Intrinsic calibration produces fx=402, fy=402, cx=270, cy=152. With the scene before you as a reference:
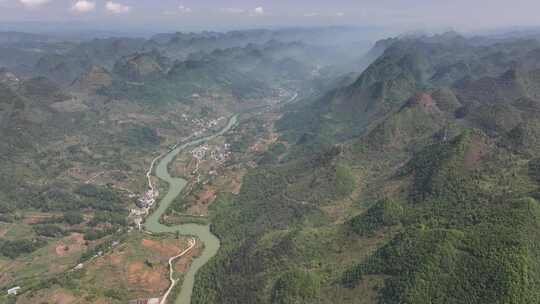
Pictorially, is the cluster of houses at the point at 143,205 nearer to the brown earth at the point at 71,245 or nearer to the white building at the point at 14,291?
the brown earth at the point at 71,245

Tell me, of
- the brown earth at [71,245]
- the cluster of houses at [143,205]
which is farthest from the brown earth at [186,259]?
the brown earth at [71,245]

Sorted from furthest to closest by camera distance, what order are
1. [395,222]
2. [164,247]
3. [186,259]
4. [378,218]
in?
[164,247]
[186,259]
[395,222]
[378,218]

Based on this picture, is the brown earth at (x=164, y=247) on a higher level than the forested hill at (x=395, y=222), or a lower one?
lower

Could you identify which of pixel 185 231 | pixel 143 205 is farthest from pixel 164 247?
pixel 143 205

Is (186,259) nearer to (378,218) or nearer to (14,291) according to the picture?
(14,291)

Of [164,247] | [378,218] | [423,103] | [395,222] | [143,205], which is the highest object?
[423,103]

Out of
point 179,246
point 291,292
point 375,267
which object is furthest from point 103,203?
point 375,267

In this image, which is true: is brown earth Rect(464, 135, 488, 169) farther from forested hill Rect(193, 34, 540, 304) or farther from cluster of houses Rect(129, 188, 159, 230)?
cluster of houses Rect(129, 188, 159, 230)

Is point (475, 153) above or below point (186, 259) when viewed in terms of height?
above

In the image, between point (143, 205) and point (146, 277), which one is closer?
point (146, 277)

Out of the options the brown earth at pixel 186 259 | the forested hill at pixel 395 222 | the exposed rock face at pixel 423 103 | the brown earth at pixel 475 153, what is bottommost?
the brown earth at pixel 186 259

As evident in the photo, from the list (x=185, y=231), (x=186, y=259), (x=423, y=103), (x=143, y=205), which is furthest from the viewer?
(x=423, y=103)
